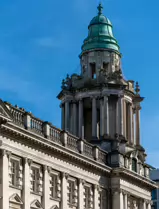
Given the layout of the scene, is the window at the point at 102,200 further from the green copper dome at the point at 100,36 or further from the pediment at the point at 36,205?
the green copper dome at the point at 100,36

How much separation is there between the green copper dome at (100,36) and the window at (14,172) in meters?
27.0

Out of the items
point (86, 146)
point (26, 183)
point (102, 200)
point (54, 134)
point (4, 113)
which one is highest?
point (86, 146)

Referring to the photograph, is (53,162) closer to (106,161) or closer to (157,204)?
(106,161)

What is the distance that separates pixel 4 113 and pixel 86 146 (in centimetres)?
1483

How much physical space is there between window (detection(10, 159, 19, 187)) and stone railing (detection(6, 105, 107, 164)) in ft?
8.72

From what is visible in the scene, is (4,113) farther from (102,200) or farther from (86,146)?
(102,200)

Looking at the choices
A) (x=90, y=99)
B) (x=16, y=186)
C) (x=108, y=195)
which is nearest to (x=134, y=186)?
(x=108, y=195)

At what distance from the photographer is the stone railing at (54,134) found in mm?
46278

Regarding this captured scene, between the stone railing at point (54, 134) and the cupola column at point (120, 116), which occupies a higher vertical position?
the cupola column at point (120, 116)

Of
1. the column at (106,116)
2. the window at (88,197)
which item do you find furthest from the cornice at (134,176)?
the column at (106,116)

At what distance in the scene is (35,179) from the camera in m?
47.2

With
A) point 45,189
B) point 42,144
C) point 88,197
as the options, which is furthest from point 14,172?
point 88,197

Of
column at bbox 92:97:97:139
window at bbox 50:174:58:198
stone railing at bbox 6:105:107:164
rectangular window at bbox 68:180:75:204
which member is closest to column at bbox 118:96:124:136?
column at bbox 92:97:97:139

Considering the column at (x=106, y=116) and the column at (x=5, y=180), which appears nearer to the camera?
the column at (x=5, y=180)
